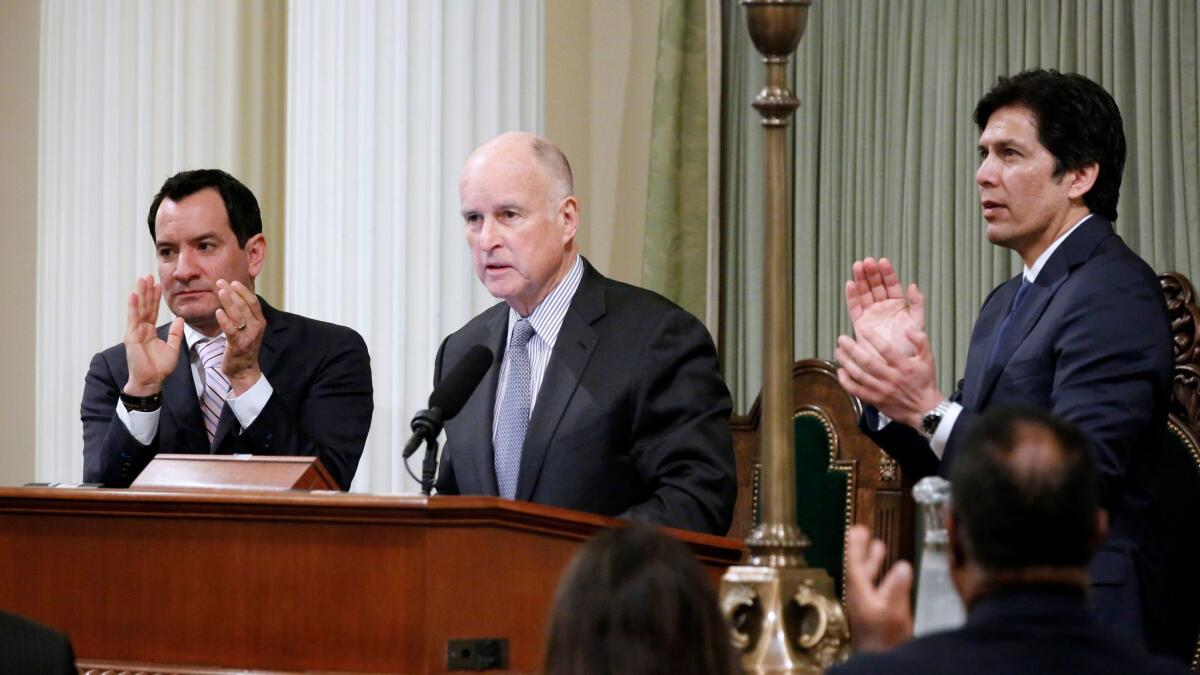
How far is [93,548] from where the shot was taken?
2.91 m

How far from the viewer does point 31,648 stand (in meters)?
2.15

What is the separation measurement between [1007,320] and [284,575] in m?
1.58

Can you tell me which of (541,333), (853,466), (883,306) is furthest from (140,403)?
(853,466)

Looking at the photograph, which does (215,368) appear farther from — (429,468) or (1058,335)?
(1058,335)

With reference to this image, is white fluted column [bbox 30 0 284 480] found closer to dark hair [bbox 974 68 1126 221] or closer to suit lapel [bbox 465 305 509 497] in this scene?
suit lapel [bbox 465 305 509 497]

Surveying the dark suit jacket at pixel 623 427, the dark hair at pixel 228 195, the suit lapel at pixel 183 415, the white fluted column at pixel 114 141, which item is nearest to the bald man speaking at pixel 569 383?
the dark suit jacket at pixel 623 427

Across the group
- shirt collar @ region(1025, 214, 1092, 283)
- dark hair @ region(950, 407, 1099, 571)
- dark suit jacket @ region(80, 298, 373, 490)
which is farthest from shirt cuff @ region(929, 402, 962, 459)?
dark suit jacket @ region(80, 298, 373, 490)

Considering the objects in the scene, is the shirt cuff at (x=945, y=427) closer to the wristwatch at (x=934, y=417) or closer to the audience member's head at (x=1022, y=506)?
the wristwatch at (x=934, y=417)

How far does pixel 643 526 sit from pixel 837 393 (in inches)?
121

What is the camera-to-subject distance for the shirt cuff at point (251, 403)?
12.9ft

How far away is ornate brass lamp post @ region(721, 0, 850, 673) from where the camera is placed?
2.40m

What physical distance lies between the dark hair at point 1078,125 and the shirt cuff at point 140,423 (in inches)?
78.6

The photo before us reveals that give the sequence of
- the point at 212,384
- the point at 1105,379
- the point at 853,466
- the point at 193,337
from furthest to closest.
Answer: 1. the point at 853,466
2. the point at 193,337
3. the point at 212,384
4. the point at 1105,379

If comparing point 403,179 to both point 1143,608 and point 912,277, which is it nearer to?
point 912,277
